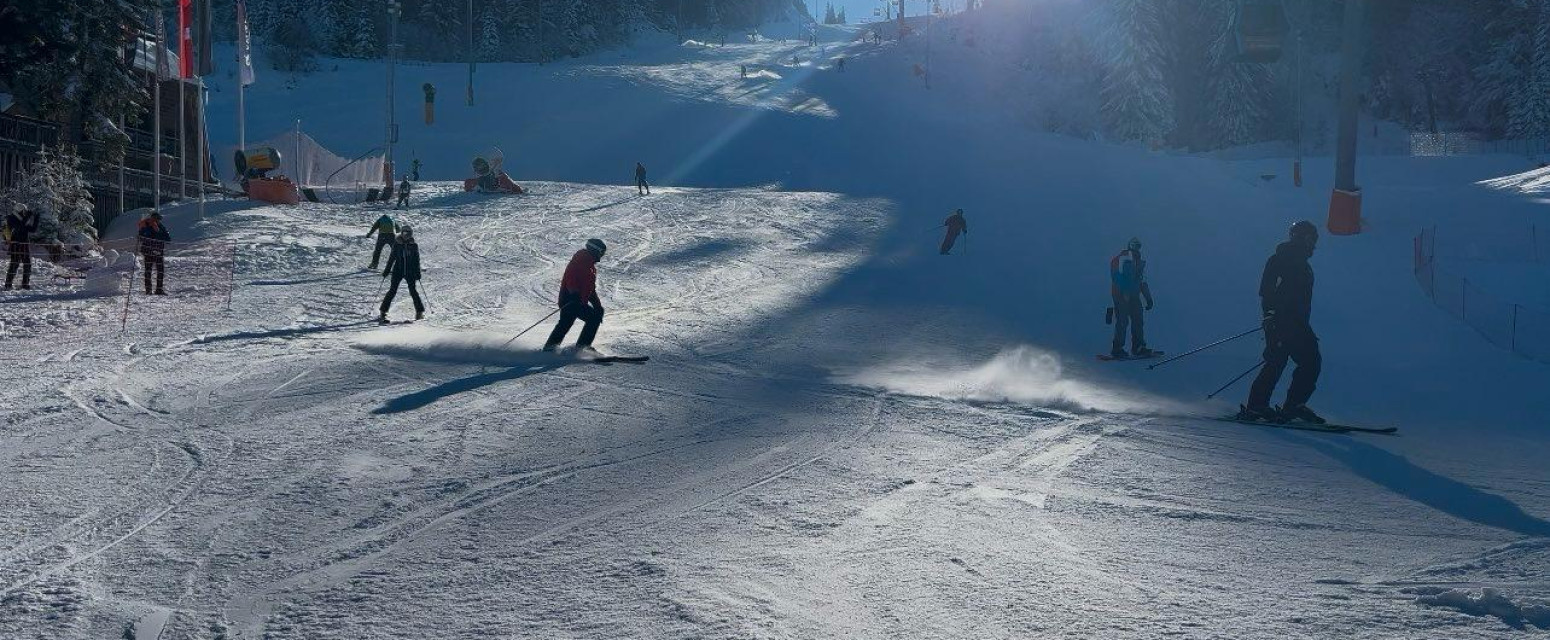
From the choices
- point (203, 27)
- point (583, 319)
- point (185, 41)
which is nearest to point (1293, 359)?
point (583, 319)

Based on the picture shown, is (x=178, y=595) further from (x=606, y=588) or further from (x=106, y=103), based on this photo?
(x=106, y=103)

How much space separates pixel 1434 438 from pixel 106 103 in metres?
26.4

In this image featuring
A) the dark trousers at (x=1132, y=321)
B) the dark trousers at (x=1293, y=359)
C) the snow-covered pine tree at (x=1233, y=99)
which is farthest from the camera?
the snow-covered pine tree at (x=1233, y=99)

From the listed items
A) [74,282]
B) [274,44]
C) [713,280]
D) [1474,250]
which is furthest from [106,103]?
Answer: [274,44]

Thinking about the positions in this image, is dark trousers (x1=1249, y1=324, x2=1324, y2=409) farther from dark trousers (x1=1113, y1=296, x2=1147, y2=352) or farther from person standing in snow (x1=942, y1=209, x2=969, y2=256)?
person standing in snow (x1=942, y1=209, x2=969, y2=256)

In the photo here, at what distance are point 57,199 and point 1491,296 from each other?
2451 centimetres

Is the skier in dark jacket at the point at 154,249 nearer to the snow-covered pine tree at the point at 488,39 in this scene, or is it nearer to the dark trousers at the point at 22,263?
the dark trousers at the point at 22,263

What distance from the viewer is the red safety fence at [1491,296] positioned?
62.7 feet

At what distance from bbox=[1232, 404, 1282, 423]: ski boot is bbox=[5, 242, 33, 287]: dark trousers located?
17368 mm

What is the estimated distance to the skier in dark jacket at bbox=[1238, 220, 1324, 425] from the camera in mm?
11328

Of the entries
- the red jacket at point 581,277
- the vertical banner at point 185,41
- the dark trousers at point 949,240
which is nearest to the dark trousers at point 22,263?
the vertical banner at point 185,41

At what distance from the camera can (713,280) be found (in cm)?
2569

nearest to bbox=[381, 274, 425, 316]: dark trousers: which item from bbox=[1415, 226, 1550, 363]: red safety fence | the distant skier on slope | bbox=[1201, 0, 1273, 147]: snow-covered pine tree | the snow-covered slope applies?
the snow-covered slope

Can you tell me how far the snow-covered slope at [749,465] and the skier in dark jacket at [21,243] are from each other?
154 centimetres
